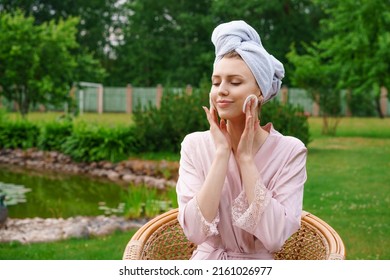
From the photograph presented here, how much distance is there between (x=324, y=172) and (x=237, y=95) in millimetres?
5579

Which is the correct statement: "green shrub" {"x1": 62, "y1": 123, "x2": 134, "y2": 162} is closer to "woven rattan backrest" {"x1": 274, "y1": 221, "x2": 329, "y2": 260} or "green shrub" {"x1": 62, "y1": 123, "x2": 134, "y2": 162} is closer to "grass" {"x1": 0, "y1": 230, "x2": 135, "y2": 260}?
"grass" {"x1": 0, "y1": 230, "x2": 135, "y2": 260}

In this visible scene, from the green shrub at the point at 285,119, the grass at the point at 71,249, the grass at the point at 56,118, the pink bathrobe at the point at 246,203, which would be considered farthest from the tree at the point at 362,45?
the pink bathrobe at the point at 246,203

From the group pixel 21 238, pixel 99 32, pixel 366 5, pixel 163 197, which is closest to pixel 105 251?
pixel 21 238

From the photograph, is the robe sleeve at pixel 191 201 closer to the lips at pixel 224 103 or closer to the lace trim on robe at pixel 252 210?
the lace trim on robe at pixel 252 210

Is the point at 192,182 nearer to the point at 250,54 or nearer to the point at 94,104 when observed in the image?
the point at 250,54

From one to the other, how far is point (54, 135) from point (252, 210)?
792 centimetres

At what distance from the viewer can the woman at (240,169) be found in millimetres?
1638

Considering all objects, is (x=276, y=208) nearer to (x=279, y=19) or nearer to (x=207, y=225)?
(x=207, y=225)

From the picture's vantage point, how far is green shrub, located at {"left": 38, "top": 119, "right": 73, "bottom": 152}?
919cm

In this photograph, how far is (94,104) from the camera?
63.1 feet

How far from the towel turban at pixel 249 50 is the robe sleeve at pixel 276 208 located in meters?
0.21

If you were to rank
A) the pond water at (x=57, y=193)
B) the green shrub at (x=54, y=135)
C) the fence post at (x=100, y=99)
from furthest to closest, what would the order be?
the fence post at (x=100, y=99)
the green shrub at (x=54, y=135)
the pond water at (x=57, y=193)

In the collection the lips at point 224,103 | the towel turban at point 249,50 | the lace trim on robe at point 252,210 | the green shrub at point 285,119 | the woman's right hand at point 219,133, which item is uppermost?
the towel turban at point 249,50

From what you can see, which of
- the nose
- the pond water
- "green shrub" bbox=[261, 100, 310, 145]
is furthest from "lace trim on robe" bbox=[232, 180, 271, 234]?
"green shrub" bbox=[261, 100, 310, 145]
